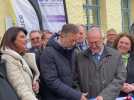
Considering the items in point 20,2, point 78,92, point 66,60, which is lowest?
point 78,92

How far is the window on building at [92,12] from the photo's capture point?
43.7ft

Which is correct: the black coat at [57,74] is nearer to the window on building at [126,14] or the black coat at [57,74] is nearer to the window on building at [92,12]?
the window on building at [92,12]

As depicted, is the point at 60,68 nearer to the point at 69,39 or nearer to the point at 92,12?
the point at 69,39

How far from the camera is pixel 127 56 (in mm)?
6133

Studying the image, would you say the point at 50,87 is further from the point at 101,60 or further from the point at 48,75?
the point at 101,60

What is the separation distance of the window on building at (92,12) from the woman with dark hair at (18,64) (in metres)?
8.18

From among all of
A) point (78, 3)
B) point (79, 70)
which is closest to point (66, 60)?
point (79, 70)

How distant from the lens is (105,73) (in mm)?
5371

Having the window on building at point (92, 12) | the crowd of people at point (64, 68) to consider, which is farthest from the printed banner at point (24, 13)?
the window on building at point (92, 12)

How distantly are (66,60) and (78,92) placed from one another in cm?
40

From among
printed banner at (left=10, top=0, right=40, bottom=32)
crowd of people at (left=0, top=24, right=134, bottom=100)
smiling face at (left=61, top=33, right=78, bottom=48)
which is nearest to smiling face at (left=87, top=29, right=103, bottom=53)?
crowd of people at (left=0, top=24, right=134, bottom=100)

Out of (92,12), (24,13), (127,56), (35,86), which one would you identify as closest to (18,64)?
(35,86)

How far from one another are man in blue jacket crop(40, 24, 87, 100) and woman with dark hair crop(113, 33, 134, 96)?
90 cm

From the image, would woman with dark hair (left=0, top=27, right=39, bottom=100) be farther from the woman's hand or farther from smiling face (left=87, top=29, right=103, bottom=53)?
smiling face (left=87, top=29, right=103, bottom=53)
